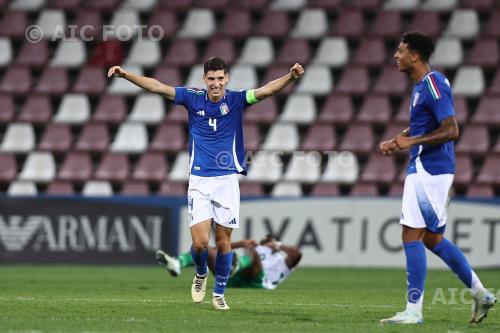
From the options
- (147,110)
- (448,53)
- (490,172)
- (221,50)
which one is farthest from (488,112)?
(147,110)

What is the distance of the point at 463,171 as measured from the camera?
15766 mm

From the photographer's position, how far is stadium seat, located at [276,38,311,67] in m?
17.1

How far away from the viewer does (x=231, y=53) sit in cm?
1733

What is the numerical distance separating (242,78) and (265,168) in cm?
168

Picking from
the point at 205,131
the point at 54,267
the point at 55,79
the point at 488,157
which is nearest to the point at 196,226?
the point at 205,131

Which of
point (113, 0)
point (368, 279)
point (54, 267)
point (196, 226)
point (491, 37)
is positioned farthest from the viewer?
point (113, 0)

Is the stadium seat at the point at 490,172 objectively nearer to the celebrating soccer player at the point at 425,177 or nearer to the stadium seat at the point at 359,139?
the stadium seat at the point at 359,139

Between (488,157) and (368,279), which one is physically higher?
(488,157)

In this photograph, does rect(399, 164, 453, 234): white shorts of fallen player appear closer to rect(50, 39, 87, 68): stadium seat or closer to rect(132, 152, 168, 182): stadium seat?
rect(132, 152, 168, 182): stadium seat

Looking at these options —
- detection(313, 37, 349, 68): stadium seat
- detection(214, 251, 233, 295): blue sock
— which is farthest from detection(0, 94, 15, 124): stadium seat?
detection(214, 251, 233, 295): blue sock

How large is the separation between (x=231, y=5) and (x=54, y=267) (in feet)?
19.1

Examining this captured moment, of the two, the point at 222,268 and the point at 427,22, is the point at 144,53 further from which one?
the point at 222,268

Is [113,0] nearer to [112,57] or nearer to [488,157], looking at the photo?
[112,57]

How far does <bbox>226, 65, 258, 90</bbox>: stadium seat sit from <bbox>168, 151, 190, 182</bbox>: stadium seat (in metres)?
1.40
